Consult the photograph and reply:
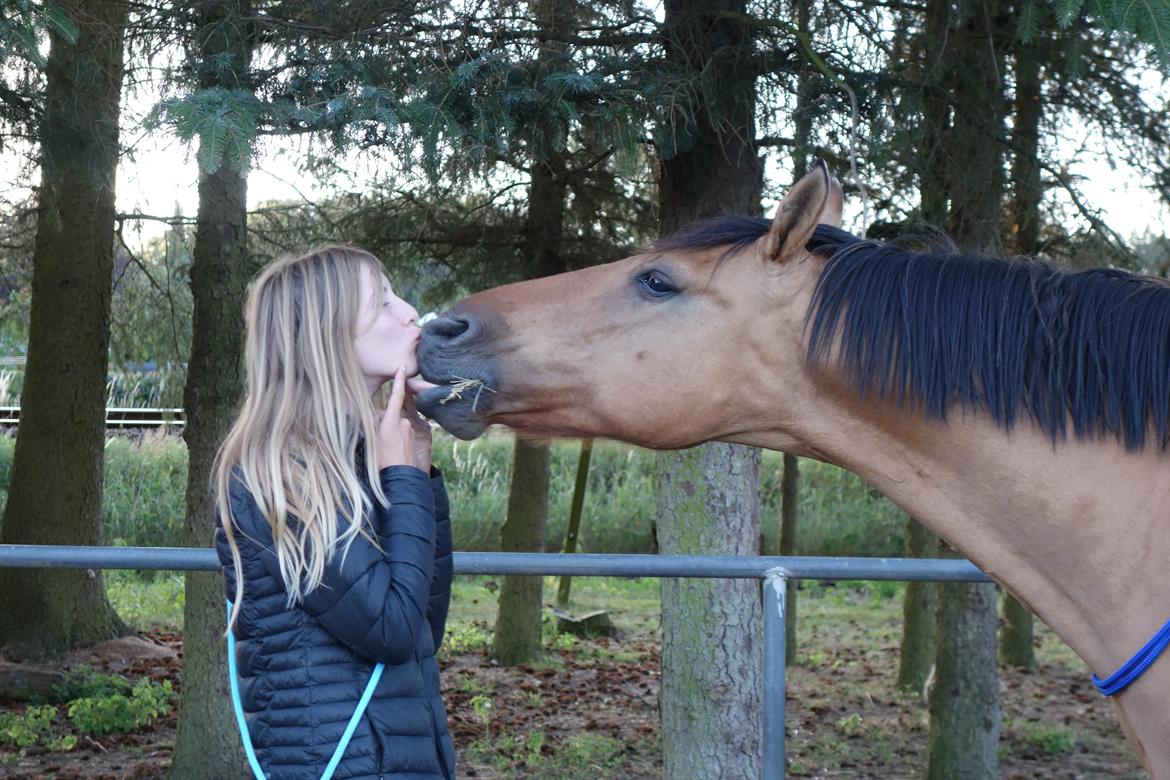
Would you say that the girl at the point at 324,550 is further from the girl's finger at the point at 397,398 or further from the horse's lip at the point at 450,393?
the horse's lip at the point at 450,393

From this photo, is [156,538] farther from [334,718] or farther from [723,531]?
[334,718]

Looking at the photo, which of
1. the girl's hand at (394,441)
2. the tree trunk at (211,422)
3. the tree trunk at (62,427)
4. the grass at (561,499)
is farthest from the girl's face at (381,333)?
the grass at (561,499)

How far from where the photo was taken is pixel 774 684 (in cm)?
250

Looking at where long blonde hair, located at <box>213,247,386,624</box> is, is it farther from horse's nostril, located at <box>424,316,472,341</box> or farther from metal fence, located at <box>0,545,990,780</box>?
metal fence, located at <box>0,545,990,780</box>

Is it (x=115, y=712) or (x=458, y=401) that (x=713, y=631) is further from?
(x=115, y=712)

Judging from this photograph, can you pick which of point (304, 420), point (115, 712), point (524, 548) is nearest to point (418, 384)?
point (304, 420)

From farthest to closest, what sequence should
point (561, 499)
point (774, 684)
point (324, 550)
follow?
1. point (561, 499)
2. point (774, 684)
3. point (324, 550)

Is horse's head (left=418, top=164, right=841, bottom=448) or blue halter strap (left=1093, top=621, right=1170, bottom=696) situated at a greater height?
horse's head (left=418, top=164, right=841, bottom=448)

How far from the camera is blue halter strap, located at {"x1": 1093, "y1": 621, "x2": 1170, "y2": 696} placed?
1.94 m

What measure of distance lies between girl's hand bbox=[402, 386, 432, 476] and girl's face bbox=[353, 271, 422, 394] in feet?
0.32

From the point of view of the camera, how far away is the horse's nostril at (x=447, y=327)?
2.37 meters

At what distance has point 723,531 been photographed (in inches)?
199

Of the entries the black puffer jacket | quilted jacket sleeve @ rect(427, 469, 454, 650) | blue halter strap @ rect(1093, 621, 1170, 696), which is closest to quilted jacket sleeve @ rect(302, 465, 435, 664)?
the black puffer jacket

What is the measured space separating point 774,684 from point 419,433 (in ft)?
3.29
